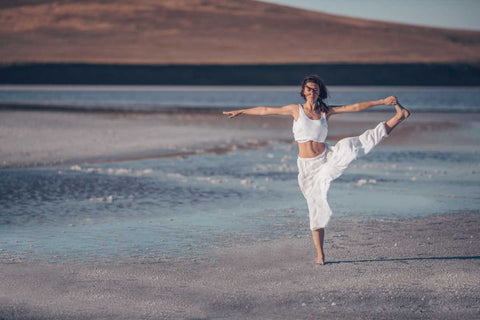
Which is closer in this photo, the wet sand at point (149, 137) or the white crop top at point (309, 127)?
the white crop top at point (309, 127)

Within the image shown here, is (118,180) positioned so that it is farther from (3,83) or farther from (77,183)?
(3,83)

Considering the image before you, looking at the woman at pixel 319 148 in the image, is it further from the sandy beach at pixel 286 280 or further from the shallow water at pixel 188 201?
the shallow water at pixel 188 201

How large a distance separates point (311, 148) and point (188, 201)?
4447 mm

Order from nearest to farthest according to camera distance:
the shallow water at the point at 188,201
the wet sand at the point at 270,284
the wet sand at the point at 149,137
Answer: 1. the wet sand at the point at 270,284
2. the shallow water at the point at 188,201
3. the wet sand at the point at 149,137

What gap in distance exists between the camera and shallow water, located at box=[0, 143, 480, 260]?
923cm

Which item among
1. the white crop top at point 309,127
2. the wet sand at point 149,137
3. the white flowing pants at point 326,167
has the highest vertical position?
the white crop top at point 309,127

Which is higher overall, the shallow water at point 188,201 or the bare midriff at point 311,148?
the bare midriff at point 311,148

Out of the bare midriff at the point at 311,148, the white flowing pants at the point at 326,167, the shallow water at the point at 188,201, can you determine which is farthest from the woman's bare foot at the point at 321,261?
the shallow water at the point at 188,201

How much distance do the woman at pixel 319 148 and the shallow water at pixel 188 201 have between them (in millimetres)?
1409

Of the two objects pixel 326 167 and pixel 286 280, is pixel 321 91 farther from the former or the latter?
pixel 286 280

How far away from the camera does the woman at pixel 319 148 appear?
26.4 ft

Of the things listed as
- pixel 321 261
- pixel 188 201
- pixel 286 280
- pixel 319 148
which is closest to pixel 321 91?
pixel 319 148

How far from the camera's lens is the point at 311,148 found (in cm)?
819

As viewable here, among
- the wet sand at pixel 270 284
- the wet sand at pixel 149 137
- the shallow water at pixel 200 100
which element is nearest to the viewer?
the wet sand at pixel 270 284
